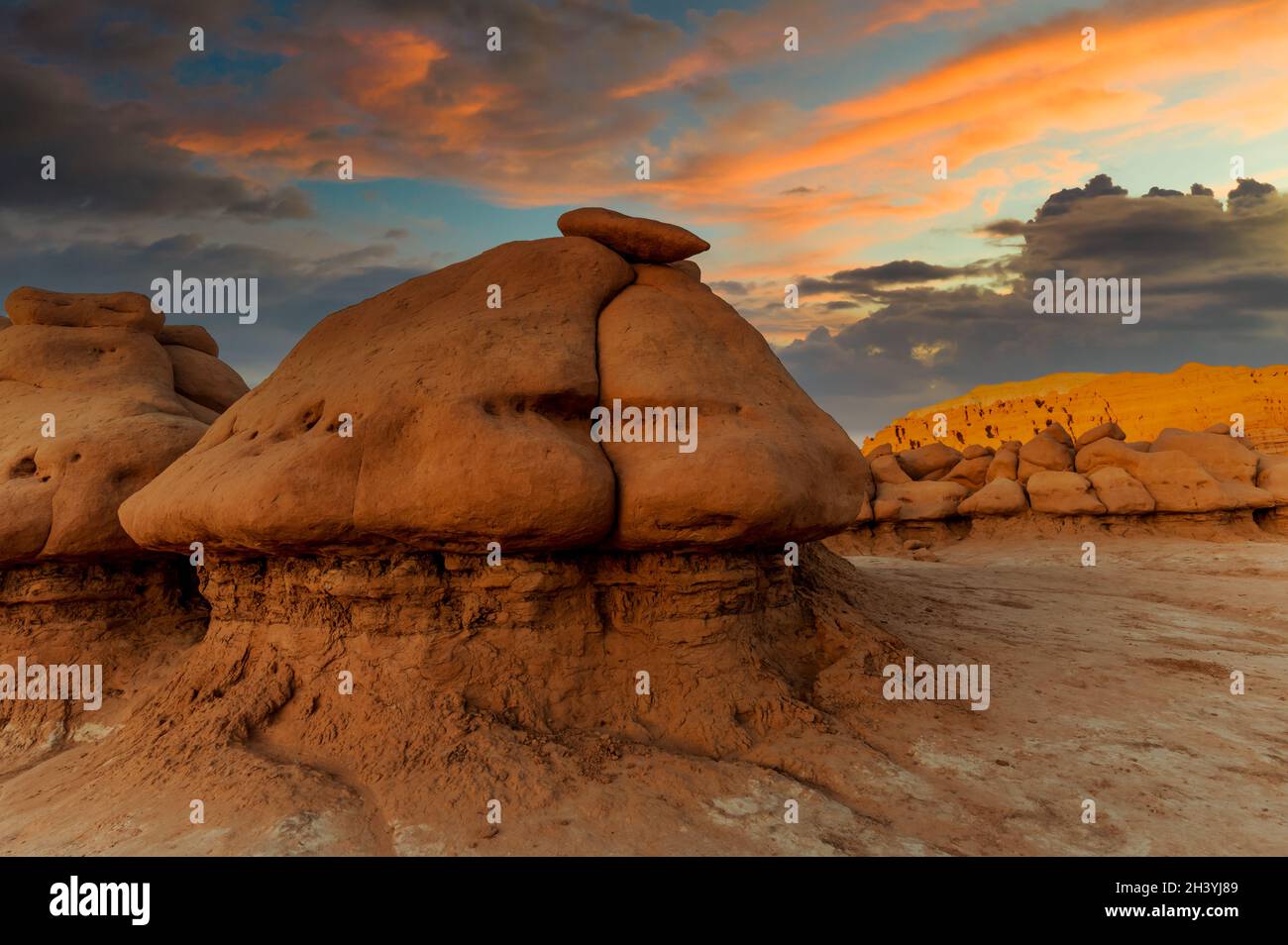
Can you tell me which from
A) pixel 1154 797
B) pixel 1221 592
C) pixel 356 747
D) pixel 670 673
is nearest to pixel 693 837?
pixel 670 673

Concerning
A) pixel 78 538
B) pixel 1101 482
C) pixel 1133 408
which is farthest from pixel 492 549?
pixel 1133 408

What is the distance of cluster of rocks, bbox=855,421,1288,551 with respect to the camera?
633 inches

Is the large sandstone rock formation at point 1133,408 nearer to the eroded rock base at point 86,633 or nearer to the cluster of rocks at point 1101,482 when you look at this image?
the cluster of rocks at point 1101,482

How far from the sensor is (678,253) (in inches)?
281

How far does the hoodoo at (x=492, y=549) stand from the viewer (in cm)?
482

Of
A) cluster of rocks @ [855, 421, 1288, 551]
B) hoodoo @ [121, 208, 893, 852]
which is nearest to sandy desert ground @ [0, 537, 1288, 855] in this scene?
hoodoo @ [121, 208, 893, 852]

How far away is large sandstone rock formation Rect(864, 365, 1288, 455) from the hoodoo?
36.5 metres

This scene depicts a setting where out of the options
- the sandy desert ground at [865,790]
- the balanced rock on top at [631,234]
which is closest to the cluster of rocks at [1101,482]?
the sandy desert ground at [865,790]

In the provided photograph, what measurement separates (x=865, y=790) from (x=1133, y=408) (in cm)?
5126

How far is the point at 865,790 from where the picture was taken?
190 inches

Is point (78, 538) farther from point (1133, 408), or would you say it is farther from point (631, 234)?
point (1133, 408)

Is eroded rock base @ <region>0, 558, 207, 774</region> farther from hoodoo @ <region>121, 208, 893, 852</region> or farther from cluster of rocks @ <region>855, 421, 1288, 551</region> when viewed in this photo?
cluster of rocks @ <region>855, 421, 1288, 551</region>

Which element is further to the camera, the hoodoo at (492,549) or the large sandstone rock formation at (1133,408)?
the large sandstone rock formation at (1133,408)

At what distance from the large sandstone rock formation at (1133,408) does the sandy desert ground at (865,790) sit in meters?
34.8
